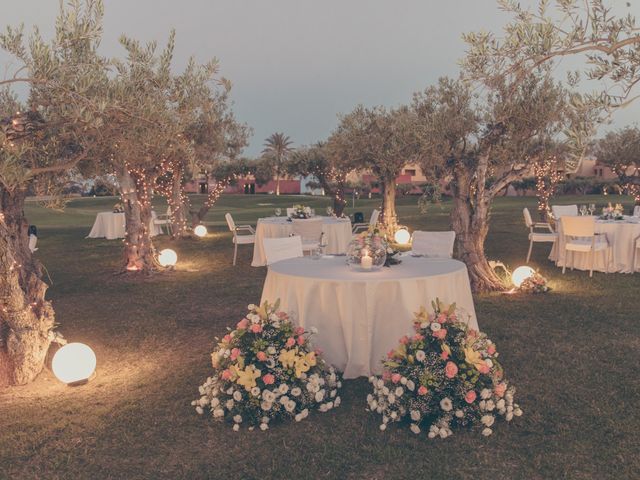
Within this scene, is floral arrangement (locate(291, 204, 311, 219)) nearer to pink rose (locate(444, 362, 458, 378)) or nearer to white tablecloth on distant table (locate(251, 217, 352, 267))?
white tablecloth on distant table (locate(251, 217, 352, 267))

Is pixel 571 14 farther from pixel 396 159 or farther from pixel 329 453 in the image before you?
pixel 396 159

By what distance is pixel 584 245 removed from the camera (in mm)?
10211

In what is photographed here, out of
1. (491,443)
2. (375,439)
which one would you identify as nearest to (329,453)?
(375,439)

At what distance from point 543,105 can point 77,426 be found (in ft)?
23.8

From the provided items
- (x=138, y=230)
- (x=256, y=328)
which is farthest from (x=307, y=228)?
(x=256, y=328)

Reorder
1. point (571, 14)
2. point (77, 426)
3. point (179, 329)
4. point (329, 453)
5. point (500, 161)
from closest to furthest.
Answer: point (571, 14)
point (329, 453)
point (77, 426)
point (179, 329)
point (500, 161)

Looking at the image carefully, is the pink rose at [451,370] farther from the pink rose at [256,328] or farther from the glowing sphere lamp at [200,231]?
the glowing sphere lamp at [200,231]

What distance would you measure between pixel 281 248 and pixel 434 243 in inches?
86.9

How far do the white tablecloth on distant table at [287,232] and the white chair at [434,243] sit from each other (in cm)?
469

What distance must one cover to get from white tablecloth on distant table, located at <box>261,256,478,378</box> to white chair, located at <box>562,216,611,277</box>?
6.29 m

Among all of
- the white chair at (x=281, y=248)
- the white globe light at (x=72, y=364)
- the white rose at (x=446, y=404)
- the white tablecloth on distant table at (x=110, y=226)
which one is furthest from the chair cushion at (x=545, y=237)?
the white tablecloth on distant table at (x=110, y=226)

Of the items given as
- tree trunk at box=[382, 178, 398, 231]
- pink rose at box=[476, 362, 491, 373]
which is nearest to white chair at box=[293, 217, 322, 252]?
tree trunk at box=[382, 178, 398, 231]

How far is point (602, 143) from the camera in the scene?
22781 mm

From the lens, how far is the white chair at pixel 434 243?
300 inches
